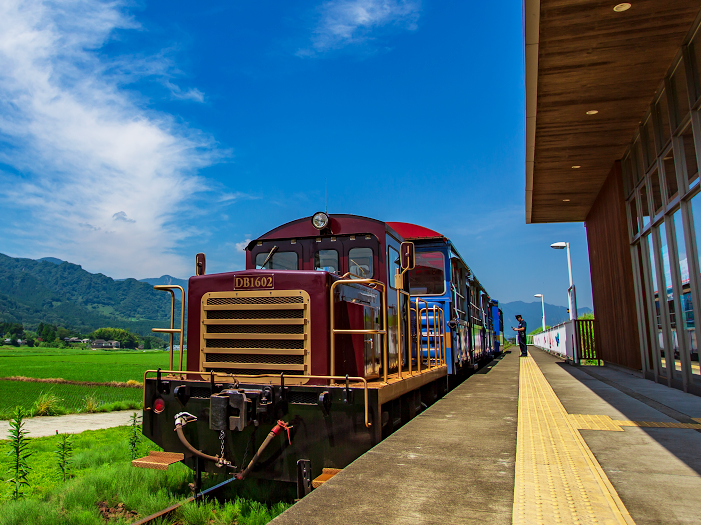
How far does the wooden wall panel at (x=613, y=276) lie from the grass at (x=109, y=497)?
1054 cm

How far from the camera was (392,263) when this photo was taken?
5.73 metres

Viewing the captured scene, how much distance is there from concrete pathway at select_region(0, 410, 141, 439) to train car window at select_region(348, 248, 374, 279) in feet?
25.8

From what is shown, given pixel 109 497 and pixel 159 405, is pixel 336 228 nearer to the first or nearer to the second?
pixel 159 405

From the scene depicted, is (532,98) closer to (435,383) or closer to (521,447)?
(435,383)

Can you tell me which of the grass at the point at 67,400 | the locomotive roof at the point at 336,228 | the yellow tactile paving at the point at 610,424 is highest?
the locomotive roof at the point at 336,228

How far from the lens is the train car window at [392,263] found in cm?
559

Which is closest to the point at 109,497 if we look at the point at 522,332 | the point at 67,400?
the point at 67,400

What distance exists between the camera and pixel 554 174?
42.7 ft

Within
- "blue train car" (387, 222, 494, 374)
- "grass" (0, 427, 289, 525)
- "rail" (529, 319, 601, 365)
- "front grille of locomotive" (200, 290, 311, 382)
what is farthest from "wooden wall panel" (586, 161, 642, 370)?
"grass" (0, 427, 289, 525)

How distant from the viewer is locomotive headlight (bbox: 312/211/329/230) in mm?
5648

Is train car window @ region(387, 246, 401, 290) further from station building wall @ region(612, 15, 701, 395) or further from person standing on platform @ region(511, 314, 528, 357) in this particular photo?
person standing on platform @ region(511, 314, 528, 357)

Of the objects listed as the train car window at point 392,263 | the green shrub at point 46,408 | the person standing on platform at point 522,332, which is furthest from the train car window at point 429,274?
the person standing on platform at point 522,332

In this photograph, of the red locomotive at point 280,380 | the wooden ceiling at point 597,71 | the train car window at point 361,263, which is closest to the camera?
the red locomotive at point 280,380

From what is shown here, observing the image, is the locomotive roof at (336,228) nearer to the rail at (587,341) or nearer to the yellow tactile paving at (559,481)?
the yellow tactile paving at (559,481)
